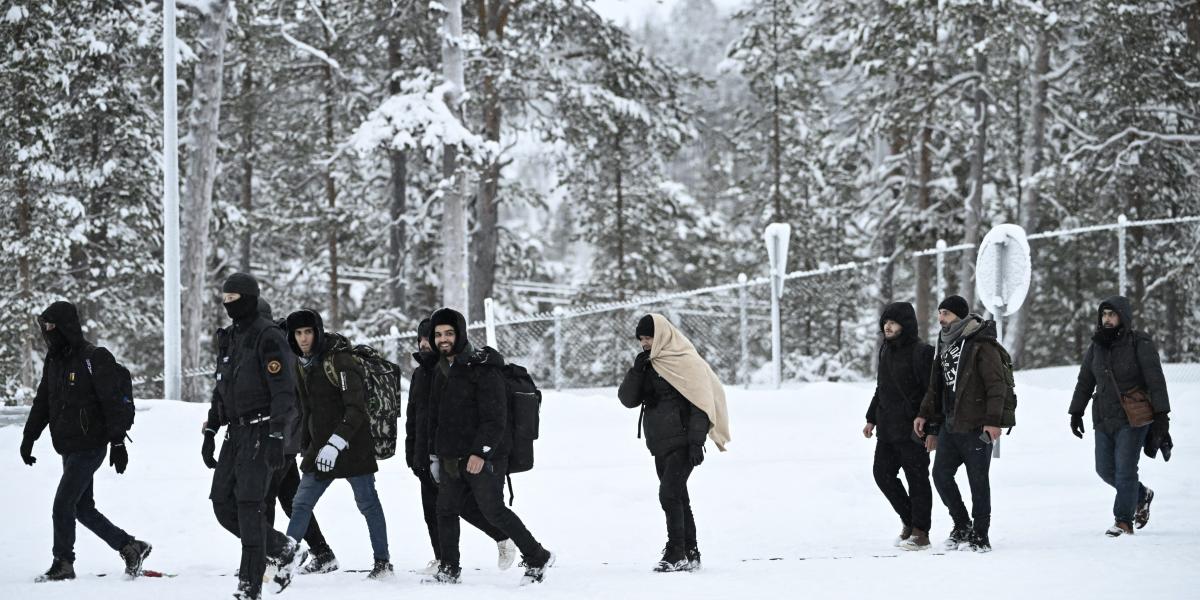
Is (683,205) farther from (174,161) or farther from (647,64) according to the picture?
(174,161)

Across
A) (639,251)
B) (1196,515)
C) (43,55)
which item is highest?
(43,55)

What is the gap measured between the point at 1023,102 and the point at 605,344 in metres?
16.2

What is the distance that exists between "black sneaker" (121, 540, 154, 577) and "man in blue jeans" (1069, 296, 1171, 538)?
6.54 metres

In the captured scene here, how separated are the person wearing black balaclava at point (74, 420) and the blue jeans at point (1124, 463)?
22.6ft

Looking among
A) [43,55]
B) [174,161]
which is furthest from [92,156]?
[174,161]

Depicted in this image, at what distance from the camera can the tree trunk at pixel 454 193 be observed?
1850cm

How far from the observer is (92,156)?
21766 mm

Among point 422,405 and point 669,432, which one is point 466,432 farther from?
point 669,432

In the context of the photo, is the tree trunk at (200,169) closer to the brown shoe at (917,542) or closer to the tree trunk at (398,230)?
the tree trunk at (398,230)

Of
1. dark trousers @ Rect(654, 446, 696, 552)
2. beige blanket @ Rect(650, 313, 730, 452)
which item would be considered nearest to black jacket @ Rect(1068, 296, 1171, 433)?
beige blanket @ Rect(650, 313, 730, 452)

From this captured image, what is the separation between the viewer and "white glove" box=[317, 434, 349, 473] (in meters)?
7.16

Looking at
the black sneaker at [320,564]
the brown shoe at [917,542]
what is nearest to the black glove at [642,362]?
the black sneaker at [320,564]

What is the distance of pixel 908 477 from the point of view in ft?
28.8

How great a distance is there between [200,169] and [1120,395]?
14.4 meters
